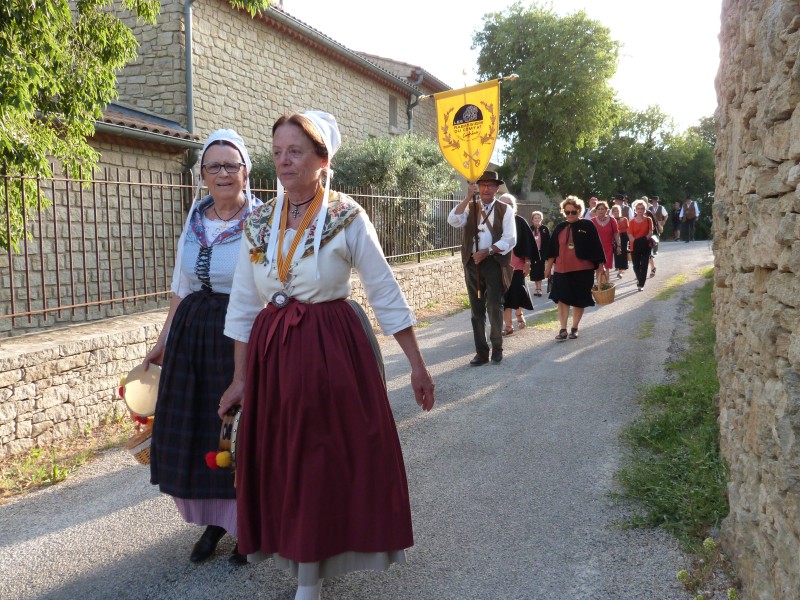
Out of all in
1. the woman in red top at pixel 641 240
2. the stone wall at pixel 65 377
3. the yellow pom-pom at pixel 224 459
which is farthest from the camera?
the woman in red top at pixel 641 240

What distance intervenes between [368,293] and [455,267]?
1185 centimetres

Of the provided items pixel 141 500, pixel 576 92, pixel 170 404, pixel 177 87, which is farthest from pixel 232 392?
pixel 576 92

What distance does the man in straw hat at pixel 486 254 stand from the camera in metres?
7.81

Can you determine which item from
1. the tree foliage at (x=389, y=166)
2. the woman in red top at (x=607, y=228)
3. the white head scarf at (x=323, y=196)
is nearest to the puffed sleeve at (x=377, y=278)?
the white head scarf at (x=323, y=196)

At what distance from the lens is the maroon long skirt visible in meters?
2.68

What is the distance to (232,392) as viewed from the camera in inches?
119

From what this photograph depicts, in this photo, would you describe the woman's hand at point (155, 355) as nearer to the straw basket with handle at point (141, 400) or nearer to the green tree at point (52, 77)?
the straw basket with handle at point (141, 400)

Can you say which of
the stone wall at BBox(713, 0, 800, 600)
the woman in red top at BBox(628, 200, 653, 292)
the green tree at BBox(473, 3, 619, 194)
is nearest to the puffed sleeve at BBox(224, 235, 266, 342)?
the stone wall at BBox(713, 0, 800, 600)

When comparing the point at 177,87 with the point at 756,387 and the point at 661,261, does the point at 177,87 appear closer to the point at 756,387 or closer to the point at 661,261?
the point at 756,387

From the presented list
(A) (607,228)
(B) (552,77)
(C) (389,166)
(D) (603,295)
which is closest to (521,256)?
(D) (603,295)

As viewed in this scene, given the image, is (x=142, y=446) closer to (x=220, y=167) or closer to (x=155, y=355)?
(x=155, y=355)

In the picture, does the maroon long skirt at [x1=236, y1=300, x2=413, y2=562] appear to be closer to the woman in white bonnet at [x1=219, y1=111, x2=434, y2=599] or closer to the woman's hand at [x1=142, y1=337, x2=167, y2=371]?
the woman in white bonnet at [x1=219, y1=111, x2=434, y2=599]

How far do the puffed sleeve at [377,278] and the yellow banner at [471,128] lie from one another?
6503mm

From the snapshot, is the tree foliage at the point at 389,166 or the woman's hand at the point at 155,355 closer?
the woman's hand at the point at 155,355
